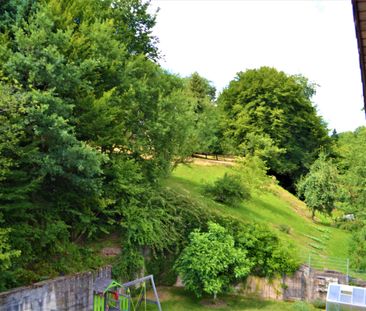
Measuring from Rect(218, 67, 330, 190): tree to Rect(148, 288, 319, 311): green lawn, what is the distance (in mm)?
26365

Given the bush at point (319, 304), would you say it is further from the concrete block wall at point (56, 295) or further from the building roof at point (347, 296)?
the concrete block wall at point (56, 295)

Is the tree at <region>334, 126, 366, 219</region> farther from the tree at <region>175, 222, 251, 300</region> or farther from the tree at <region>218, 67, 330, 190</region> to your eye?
the tree at <region>218, 67, 330, 190</region>

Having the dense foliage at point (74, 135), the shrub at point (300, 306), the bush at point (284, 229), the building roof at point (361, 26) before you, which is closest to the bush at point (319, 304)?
the shrub at point (300, 306)

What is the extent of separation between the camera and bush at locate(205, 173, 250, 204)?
89.4ft

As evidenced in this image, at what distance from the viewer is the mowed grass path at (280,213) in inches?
1003

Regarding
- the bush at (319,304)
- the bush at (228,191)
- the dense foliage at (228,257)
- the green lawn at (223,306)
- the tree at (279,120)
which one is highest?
the tree at (279,120)

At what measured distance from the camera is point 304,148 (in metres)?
48.6

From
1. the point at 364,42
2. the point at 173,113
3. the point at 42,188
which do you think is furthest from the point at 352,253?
the point at 364,42

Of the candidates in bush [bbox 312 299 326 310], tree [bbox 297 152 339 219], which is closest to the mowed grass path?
tree [bbox 297 152 339 219]

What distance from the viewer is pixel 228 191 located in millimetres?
27281

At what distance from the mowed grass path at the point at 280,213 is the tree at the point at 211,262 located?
11.8 feet

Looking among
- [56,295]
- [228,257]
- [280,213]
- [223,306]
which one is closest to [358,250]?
[228,257]

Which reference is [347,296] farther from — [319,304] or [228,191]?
[228,191]

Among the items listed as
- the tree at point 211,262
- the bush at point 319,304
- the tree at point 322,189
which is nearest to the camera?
the tree at point 211,262
